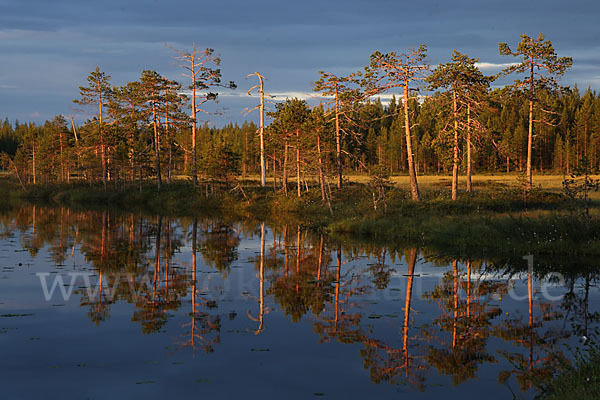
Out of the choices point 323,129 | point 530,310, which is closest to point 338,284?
point 530,310

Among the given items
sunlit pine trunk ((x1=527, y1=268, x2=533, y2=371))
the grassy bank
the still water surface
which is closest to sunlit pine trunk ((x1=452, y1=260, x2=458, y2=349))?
the still water surface

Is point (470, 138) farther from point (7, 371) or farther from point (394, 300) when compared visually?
point (7, 371)

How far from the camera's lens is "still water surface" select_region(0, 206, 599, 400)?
8289mm

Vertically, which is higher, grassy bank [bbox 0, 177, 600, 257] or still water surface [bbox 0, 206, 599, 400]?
grassy bank [bbox 0, 177, 600, 257]

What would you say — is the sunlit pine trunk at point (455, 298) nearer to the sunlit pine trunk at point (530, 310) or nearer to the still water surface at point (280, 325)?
the still water surface at point (280, 325)

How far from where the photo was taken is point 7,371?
858cm

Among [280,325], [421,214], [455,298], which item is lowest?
[280,325]

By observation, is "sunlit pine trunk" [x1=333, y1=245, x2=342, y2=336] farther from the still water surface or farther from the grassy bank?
the grassy bank

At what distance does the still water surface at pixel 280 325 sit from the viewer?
8289 millimetres

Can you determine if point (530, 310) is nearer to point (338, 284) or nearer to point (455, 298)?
point (455, 298)

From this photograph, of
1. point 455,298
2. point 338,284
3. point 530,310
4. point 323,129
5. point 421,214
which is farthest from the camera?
point 323,129

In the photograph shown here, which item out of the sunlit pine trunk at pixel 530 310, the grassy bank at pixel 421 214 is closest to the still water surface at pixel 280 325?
the sunlit pine trunk at pixel 530 310

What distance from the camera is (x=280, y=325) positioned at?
37.4 ft

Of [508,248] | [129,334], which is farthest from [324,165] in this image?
[129,334]
